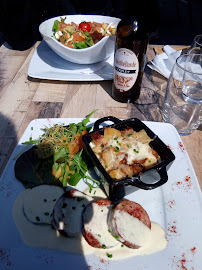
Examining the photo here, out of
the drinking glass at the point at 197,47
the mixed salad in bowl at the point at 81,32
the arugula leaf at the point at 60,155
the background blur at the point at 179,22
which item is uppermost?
the mixed salad in bowl at the point at 81,32

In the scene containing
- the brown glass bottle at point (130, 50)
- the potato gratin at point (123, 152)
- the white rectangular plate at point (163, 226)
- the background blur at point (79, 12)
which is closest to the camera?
the white rectangular plate at point (163, 226)

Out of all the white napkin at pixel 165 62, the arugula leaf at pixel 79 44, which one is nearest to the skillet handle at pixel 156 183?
the white napkin at pixel 165 62

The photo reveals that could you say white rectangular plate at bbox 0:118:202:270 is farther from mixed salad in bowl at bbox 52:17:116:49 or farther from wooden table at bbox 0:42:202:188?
mixed salad in bowl at bbox 52:17:116:49

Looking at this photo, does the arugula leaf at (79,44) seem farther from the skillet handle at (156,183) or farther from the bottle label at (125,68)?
the skillet handle at (156,183)

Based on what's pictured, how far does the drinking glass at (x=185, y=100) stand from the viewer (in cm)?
175

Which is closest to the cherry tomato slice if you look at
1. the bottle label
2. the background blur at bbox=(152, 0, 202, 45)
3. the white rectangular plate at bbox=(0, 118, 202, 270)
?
the bottle label

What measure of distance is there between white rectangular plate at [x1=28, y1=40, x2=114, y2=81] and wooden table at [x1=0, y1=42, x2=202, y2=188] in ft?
0.26

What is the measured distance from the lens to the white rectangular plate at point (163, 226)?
3.38 ft

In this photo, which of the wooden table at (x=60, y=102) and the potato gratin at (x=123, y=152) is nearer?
the potato gratin at (x=123, y=152)

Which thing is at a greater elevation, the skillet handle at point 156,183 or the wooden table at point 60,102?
the skillet handle at point 156,183

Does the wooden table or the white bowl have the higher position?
the white bowl

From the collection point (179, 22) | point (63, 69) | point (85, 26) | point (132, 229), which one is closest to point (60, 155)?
point (132, 229)

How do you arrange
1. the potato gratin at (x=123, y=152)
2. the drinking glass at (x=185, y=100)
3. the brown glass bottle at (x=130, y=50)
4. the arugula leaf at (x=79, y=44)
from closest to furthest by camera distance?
1. the potato gratin at (x=123, y=152)
2. the brown glass bottle at (x=130, y=50)
3. the drinking glass at (x=185, y=100)
4. the arugula leaf at (x=79, y=44)

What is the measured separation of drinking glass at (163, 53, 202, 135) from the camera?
68.9 inches
